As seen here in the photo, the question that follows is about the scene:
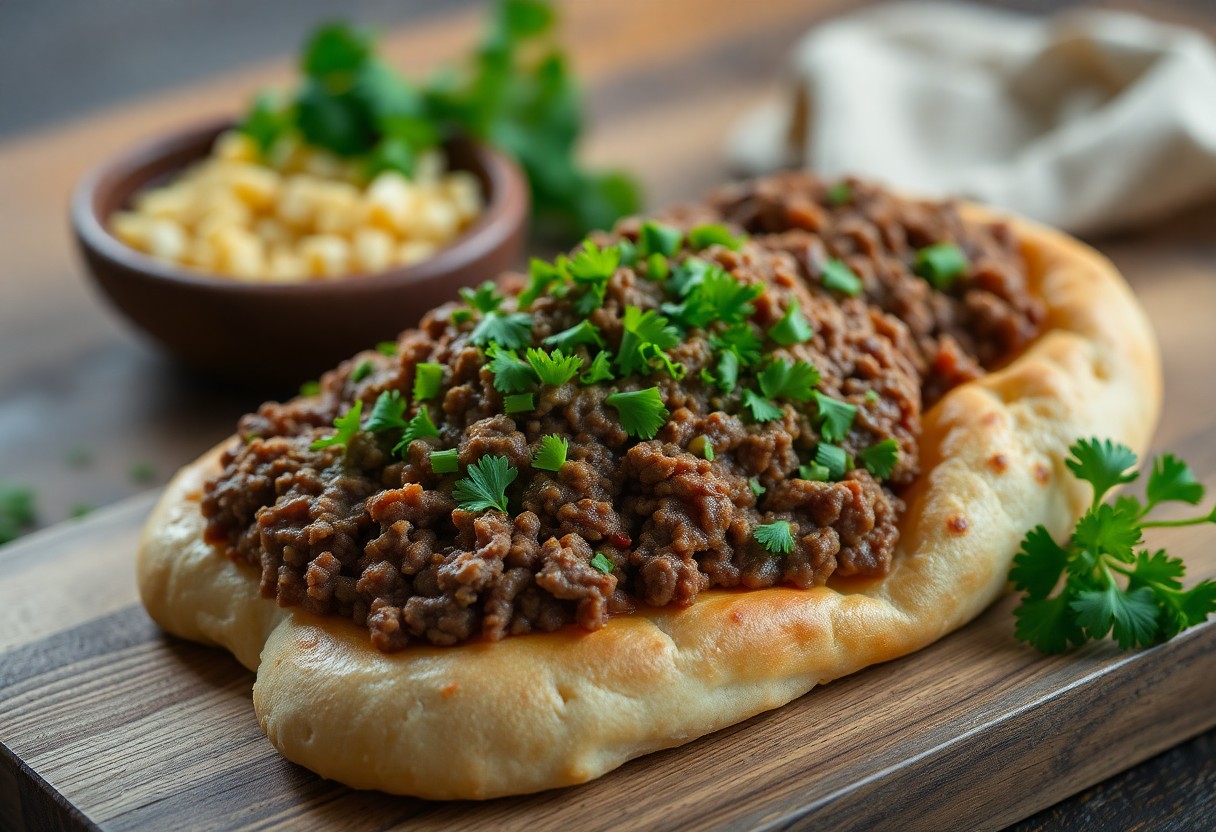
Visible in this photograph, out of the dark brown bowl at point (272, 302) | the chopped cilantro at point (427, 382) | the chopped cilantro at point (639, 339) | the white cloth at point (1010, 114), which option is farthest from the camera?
the white cloth at point (1010, 114)

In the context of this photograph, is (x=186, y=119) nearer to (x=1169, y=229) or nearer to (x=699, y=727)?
(x=1169, y=229)

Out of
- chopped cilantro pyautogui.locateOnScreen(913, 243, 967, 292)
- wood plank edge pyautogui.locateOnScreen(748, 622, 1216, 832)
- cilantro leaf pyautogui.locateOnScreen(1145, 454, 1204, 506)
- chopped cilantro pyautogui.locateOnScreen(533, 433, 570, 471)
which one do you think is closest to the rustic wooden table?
wood plank edge pyautogui.locateOnScreen(748, 622, 1216, 832)

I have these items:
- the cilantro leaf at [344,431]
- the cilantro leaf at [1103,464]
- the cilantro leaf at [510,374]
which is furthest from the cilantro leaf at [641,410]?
the cilantro leaf at [1103,464]

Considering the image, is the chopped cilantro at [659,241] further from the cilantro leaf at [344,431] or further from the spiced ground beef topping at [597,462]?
the cilantro leaf at [344,431]

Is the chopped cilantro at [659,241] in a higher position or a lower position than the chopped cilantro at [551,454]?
higher

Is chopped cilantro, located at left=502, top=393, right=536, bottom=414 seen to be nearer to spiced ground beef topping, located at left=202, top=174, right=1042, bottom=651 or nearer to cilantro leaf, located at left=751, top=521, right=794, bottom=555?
spiced ground beef topping, located at left=202, top=174, right=1042, bottom=651

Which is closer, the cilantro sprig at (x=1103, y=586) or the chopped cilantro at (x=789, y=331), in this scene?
the cilantro sprig at (x=1103, y=586)

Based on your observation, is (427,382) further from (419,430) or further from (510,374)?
(510,374)
